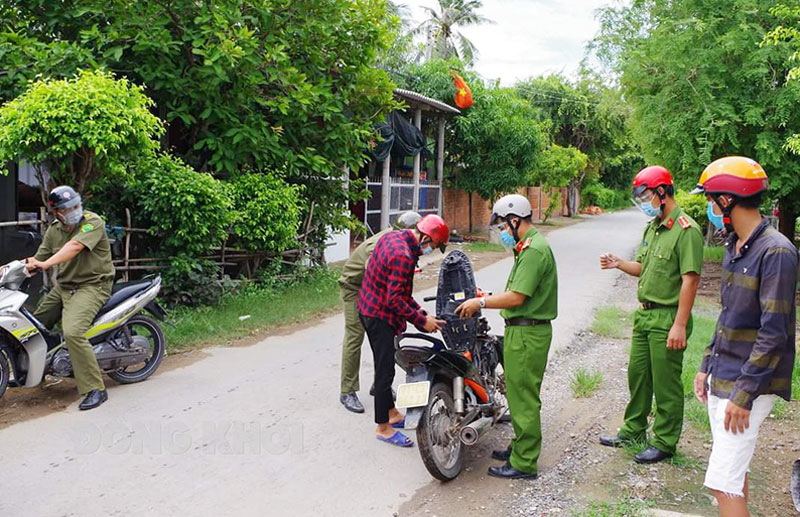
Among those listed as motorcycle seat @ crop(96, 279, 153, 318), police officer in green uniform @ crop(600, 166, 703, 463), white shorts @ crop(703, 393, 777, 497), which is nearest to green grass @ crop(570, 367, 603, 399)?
police officer in green uniform @ crop(600, 166, 703, 463)

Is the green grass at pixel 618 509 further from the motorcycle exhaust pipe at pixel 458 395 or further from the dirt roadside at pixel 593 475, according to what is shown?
the motorcycle exhaust pipe at pixel 458 395

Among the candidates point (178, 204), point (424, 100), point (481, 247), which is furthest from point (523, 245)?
point (481, 247)

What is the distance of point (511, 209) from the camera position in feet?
14.4

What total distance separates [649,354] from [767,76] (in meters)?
8.68

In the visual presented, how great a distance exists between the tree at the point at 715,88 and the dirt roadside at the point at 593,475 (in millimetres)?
6402

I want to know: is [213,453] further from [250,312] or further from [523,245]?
[250,312]

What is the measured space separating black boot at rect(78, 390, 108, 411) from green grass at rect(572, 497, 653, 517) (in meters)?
3.85

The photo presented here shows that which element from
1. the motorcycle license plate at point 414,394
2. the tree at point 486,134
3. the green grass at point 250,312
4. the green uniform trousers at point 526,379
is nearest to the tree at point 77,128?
the green grass at point 250,312

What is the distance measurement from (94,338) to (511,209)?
12.4ft

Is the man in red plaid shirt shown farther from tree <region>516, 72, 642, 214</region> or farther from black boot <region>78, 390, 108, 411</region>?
tree <region>516, 72, 642, 214</region>

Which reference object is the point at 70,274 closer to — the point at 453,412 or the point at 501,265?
the point at 453,412

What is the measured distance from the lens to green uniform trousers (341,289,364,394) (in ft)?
18.2

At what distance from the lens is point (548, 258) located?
4312 mm

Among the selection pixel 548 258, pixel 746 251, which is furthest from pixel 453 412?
pixel 746 251
